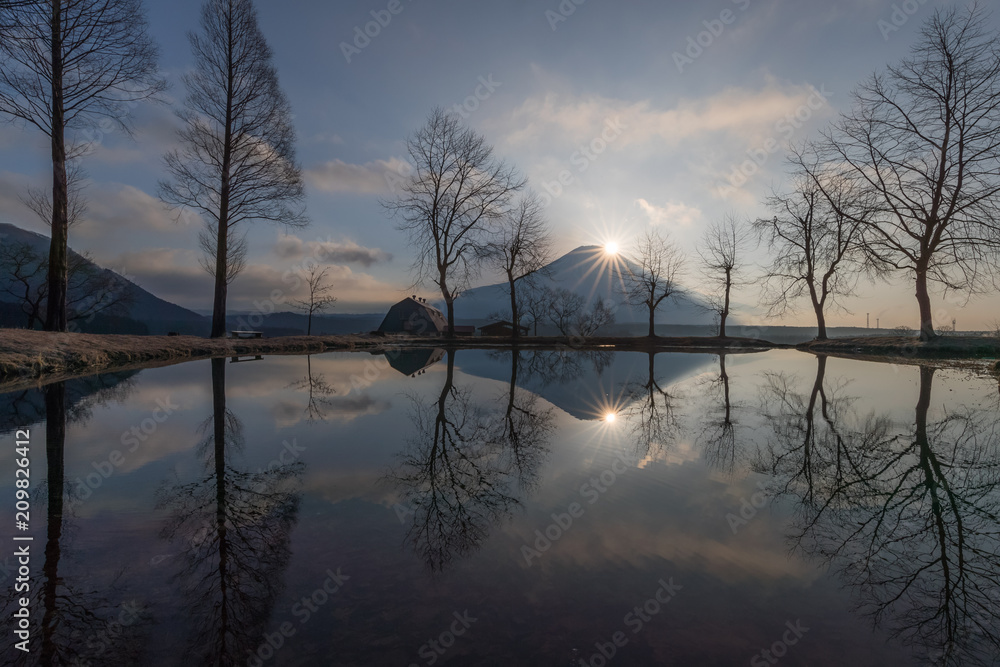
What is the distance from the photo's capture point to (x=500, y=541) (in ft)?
9.42

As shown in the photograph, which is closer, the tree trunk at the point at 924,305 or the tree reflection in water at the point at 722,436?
the tree reflection in water at the point at 722,436

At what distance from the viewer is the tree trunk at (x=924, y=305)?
18.9m

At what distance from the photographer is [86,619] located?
6.69 feet

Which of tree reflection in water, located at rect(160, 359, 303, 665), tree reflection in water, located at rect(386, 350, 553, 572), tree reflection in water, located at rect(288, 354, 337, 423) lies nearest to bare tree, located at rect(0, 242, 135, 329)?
tree reflection in water, located at rect(288, 354, 337, 423)

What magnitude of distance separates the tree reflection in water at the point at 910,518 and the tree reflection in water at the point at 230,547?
2.95 metres

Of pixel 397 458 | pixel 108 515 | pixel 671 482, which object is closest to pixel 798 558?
pixel 671 482

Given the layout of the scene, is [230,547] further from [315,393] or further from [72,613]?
[315,393]

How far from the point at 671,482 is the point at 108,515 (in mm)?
4356

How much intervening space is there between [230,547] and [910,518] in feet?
15.1

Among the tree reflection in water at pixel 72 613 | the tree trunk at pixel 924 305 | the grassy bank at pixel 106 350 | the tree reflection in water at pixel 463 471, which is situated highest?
the tree trunk at pixel 924 305

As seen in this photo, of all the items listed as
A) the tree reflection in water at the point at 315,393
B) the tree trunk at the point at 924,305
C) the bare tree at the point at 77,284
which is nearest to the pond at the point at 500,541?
the tree reflection in water at the point at 315,393

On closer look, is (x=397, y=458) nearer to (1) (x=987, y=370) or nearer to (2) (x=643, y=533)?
(2) (x=643, y=533)

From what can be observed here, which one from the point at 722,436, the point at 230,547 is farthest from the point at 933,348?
the point at 230,547

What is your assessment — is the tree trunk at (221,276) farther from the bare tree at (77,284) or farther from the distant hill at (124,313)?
the distant hill at (124,313)
